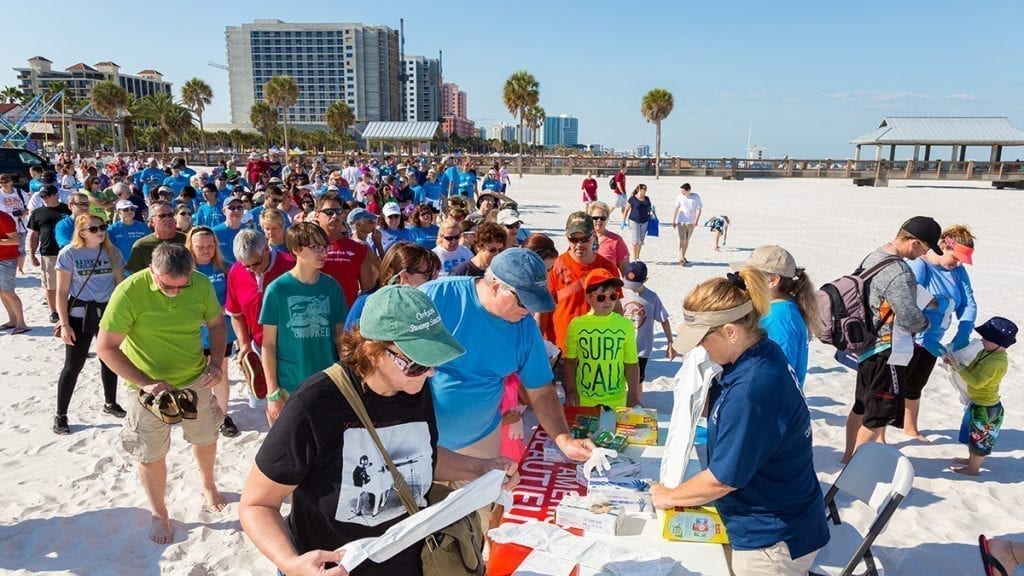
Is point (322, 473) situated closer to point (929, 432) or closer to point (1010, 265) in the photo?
point (929, 432)

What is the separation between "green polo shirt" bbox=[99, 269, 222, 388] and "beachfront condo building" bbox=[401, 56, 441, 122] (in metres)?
184

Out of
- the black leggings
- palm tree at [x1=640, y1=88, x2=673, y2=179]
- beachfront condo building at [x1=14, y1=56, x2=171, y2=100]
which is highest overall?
beachfront condo building at [x1=14, y1=56, x2=171, y2=100]

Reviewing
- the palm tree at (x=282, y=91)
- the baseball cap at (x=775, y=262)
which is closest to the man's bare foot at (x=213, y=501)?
the baseball cap at (x=775, y=262)

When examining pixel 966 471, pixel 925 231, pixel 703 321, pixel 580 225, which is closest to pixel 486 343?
pixel 703 321

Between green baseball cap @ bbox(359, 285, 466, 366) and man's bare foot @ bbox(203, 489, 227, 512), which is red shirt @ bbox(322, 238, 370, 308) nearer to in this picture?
man's bare foot @ bbox(203, 489, 227, 512)

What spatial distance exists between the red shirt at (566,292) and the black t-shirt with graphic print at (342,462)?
2814mm

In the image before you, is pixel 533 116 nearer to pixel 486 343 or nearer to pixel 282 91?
pixel 282 91

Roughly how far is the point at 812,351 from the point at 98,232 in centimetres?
812

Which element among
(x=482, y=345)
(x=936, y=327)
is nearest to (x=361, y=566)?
(x=482, y=345)

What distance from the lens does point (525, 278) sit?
2.71m

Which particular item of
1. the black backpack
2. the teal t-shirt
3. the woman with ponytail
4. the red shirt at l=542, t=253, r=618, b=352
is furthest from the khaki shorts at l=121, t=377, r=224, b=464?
the black backpack

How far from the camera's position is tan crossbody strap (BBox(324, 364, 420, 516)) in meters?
1.78

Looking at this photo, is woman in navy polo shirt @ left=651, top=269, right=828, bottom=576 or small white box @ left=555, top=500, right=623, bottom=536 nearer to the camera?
woman in navy polo shirt @ left=651, top=269, right=828, bottom=576

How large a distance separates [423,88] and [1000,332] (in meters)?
196
